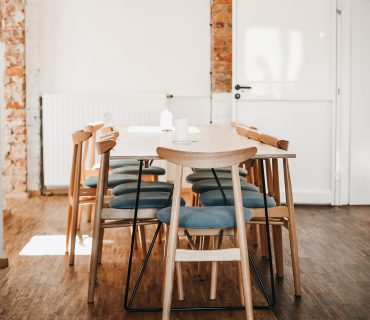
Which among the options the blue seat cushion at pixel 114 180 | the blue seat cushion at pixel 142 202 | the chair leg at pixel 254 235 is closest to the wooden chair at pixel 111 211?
the blue seat cushion at pixel 142 202

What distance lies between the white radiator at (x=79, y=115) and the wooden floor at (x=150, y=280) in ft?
4.82

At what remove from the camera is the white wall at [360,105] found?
6262mm

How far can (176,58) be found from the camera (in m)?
6.82

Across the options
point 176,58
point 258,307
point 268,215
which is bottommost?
point 258,307

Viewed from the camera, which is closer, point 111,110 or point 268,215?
point 268,215

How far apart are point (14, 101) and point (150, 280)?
351 cm

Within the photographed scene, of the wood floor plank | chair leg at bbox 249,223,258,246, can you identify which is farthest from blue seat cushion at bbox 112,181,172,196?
chair leg at bbox 249,223,258,246

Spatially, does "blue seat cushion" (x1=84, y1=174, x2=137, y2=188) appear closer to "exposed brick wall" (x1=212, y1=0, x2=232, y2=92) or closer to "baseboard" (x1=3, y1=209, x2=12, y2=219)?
"baseboard" (x1=3, y1=209, x2=12, y2=219)

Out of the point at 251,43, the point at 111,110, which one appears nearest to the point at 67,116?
the point at 111,110

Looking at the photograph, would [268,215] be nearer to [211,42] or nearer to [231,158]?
[231,158]

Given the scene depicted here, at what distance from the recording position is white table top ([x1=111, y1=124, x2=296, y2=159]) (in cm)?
322

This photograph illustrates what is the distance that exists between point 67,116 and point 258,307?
12.8 ft

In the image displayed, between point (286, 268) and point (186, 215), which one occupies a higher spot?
point (186, 215)

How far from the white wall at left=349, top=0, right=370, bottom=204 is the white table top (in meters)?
2.00
